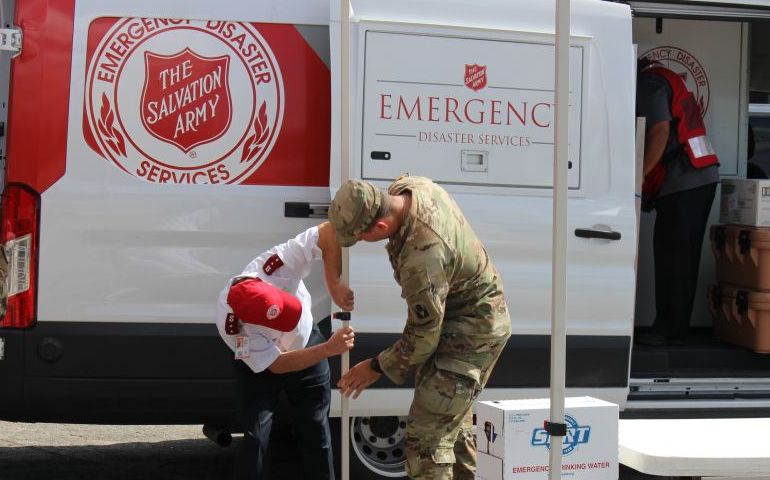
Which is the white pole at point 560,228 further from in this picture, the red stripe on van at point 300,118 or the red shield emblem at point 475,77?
the red stripe on van at point 300,118

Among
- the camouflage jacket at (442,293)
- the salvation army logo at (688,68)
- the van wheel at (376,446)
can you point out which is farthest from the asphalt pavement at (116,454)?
the salvation army logo at (688,68)

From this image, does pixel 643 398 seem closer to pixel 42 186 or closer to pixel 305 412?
pixel 305 412

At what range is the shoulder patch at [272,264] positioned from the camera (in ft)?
13.6

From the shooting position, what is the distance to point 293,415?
4.42 meters

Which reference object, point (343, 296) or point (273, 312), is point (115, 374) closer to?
point (273, 312)

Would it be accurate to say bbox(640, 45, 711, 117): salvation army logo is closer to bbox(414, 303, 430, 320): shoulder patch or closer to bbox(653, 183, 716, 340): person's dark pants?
bbox(653, 183, 716, 340): person's dark pants

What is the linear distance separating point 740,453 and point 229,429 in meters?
2.43

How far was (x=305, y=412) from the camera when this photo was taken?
433 centimetres

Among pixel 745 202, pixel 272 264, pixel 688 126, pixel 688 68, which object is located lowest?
pixel 272 264

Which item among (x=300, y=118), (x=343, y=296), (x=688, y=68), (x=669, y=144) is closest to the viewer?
(x=343, y=296)

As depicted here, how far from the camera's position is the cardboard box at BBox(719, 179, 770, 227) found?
6047mm

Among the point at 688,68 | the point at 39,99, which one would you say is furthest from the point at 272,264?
the point at 688,68

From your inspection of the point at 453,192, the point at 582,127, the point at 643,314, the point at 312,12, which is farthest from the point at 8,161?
the point at 643,314

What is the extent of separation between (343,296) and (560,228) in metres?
0.89
